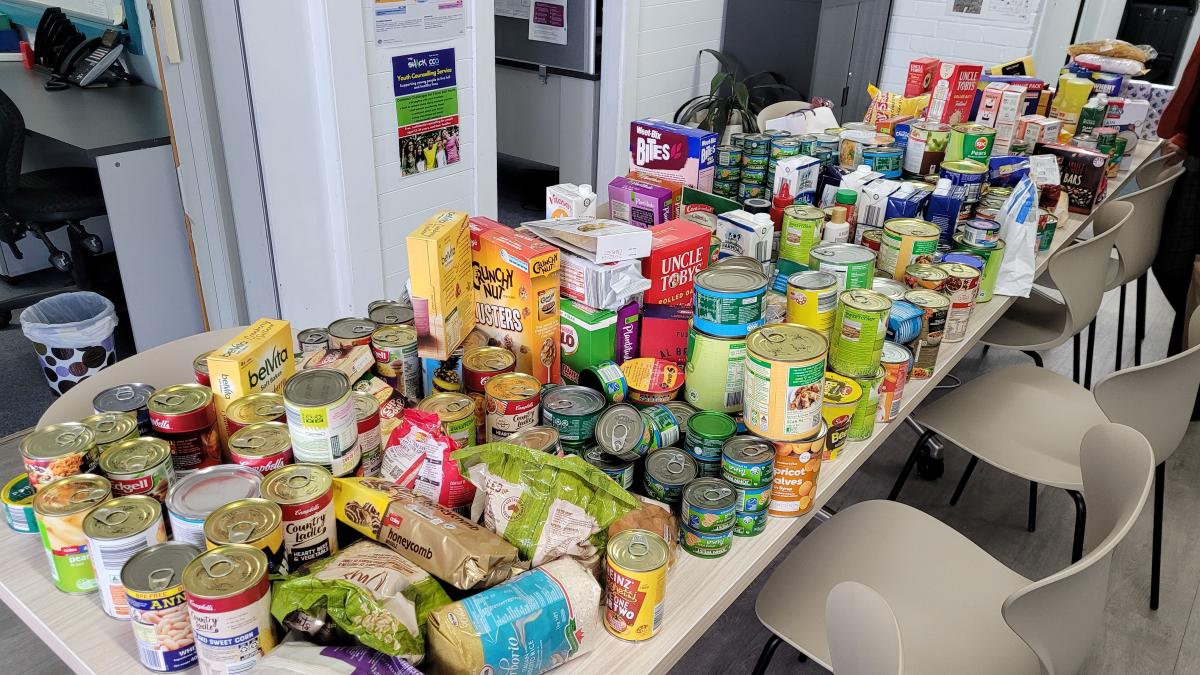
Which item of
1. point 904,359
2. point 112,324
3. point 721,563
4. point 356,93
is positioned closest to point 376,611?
point 721,563

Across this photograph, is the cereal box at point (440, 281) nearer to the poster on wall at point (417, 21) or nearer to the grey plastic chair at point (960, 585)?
the grey plastic chair at point (960, 585)

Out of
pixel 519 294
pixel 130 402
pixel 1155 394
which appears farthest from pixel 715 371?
pixel 1155 394

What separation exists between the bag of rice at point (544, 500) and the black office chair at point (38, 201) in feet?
9.24

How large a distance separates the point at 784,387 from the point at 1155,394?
1.12 m

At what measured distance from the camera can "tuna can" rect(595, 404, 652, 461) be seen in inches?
47.5

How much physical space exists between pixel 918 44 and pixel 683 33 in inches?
58.4

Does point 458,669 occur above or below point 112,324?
above

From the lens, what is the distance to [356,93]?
2.68 m

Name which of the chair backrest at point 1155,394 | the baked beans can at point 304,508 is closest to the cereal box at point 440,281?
the baked beans can at point 304,508

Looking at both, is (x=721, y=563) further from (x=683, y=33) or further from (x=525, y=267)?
(x=683, y=33)

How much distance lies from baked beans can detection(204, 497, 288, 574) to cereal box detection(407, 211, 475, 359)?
453 millimetres

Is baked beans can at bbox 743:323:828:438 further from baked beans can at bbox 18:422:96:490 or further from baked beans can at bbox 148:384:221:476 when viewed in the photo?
baked beans can at bbox 18:422:96:490

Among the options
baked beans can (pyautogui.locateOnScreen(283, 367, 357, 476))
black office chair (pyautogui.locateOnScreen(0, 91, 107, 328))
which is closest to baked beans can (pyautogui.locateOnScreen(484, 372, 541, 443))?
baked beans can (pyautogui.locateOnScreen(283, 367, 357, 476))

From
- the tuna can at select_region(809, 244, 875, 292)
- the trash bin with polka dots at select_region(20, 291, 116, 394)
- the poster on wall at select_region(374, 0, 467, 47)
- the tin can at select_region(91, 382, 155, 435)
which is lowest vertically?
→ the trash bin with polka dots at select_region(20, 291, 116, 394)
